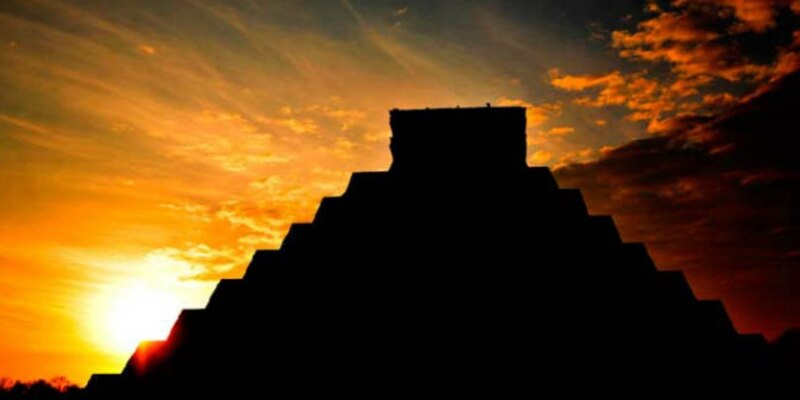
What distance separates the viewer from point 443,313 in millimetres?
8562

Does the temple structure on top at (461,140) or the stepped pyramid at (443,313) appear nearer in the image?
the stepped pyramid at (443,313)

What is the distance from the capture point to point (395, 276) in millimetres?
8945

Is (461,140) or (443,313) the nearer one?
(443,313)

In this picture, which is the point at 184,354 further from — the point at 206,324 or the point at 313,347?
the point at 313,347

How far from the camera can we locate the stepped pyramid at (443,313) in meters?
8.03

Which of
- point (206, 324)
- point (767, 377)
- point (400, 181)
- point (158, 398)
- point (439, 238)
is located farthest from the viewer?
point (400, 181)

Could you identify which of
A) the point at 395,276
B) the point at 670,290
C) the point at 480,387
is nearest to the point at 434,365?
the point at 480,387

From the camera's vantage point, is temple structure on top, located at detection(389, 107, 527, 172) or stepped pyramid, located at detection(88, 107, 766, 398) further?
temple structure on top, located at detection(389, 107, 527, 172)

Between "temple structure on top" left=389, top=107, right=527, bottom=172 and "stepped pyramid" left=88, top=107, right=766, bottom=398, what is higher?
"temple structure on top" left=389, top=107, right=527, bottom=172

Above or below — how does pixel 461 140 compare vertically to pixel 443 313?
above

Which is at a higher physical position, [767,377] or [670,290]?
[670,290]

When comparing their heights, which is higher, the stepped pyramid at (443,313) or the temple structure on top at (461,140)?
the temple structure on top at (461,140)

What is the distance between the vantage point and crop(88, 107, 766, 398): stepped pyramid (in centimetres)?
803

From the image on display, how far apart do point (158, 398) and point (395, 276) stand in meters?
3.56
